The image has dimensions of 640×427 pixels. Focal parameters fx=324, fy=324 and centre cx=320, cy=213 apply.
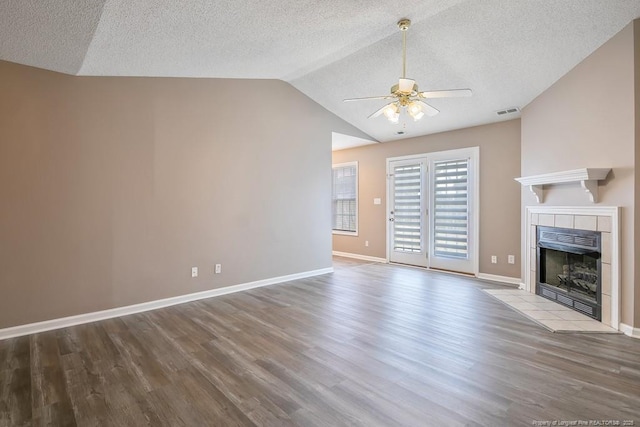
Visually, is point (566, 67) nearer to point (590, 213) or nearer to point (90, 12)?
point (590, 213)

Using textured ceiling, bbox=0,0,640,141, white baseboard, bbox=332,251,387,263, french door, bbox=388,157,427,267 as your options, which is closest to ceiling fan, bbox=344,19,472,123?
textured ceiling, bbox=0,0,640,141

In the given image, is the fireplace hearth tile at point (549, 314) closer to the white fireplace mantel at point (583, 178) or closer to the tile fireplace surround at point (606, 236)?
the tile fireplace surround at point (606, 236)

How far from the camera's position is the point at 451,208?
5.88m

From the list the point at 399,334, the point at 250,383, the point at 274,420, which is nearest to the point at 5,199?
the point at 250,383

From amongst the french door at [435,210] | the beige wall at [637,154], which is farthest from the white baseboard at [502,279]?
the beige wall at [637,154]

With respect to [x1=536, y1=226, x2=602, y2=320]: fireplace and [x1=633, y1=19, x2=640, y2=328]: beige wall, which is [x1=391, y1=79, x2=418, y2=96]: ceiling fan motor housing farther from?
[x1=536, y1=226, x2=602, y2=320]: fireplace

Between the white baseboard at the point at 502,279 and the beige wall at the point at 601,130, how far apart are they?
1.48 meters

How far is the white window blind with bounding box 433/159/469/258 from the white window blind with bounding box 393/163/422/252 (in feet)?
1.17

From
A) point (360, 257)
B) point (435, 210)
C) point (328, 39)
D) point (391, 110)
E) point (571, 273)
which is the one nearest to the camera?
point (391, 110)

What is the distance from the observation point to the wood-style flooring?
1.96 meters

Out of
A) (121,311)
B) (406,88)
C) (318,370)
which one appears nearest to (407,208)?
(406,88)

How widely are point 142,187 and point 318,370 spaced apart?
2.97 metres

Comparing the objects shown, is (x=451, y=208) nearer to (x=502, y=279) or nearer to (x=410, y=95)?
(x=502, y=279)

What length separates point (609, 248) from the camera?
3285 mm
